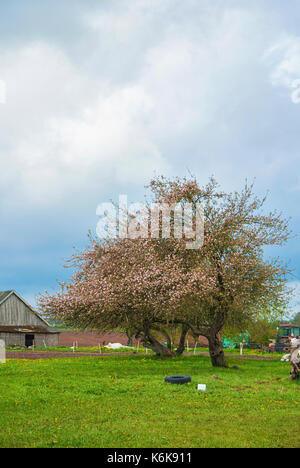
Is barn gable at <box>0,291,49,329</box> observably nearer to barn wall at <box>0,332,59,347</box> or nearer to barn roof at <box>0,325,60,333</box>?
barn roof at <box>0,325,60,333</box>

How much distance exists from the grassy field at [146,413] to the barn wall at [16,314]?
1832 inches

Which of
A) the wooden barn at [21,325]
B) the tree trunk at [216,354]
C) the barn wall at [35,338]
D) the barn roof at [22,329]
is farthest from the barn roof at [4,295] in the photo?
the tree trunk at [216,354]

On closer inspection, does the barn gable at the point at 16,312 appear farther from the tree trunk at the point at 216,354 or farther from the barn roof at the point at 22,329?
the tree trunk at the point at 216,354

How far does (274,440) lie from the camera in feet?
32.4

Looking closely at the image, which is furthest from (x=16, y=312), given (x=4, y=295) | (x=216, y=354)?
(x=216, y=354)

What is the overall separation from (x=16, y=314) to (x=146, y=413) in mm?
57300

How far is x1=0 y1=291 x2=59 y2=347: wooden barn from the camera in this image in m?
63.0

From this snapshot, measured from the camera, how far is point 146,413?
1265cm

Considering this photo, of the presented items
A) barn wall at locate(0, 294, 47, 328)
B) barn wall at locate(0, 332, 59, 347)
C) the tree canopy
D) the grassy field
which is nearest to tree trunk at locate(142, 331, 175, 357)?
the tree canopy

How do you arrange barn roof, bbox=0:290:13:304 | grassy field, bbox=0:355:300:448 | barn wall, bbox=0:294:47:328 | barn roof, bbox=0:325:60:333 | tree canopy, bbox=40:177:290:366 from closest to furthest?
1. grassy field, bbox=0:355:300:448
2. tree canopy, bbox=40:177:290:366
3. barn roof, bbox=0:325:60:333
4. barn wall, bbox=0:294:47:328
5. barn roof, bbox=0:290:13:304

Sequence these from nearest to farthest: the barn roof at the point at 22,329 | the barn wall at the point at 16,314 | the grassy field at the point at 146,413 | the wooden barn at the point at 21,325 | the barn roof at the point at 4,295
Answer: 1. the grassy field at the point at 146,413
2. the barn roof at the point at 22,329
3. the wooden barn at the point at 21,325
4. the barn wall at the point at 16,314
5. the barn roof at the point at 4,295

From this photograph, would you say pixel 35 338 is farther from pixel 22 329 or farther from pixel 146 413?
pixel 146 413

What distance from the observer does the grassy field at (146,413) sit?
9711 millimetres
